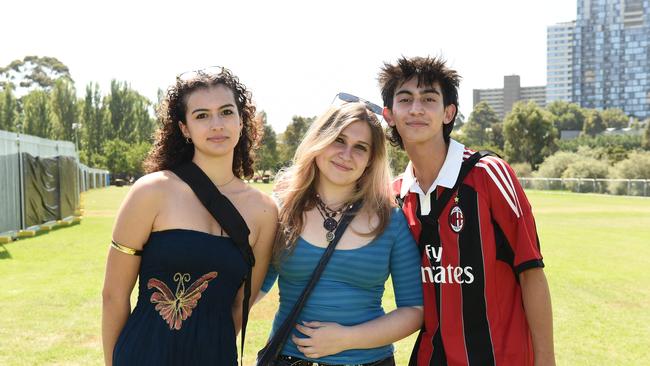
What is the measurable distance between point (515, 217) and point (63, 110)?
271 ft

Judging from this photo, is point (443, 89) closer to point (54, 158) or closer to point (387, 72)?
point (387, 72)

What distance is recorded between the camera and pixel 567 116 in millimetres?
116250

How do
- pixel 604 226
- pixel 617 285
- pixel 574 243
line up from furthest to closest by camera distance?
pixel 604 226 < pixel 574 243 < pixel 617 285

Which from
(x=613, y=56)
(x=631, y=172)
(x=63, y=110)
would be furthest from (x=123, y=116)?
(x=613, y=56)

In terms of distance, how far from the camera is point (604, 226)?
20719 mm

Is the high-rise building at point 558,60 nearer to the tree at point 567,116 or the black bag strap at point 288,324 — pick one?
the tree at point 567,116

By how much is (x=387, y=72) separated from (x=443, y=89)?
312 mm

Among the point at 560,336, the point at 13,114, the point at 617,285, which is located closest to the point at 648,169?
the point at 617,285

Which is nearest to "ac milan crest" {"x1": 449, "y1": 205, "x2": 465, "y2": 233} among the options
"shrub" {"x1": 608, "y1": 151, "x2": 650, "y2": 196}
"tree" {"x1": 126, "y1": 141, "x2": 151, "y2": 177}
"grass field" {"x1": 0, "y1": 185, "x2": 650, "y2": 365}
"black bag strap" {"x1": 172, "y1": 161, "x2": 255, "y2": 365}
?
"black bag strap" {"x1": 172, "y1": 161, "x2": 255, "y2": 365}

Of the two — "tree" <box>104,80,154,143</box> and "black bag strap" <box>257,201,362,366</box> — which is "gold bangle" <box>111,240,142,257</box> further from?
"tree" <box>104,80,154,143</box>

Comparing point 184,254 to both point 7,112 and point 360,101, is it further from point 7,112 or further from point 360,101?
point 7,112

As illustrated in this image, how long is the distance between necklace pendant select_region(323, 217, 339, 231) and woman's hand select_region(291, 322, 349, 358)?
18.2 inches

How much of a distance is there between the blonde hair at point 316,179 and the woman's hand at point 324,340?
407 mm

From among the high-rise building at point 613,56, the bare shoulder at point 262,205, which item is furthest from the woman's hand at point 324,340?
the high-rise building at point 613,56
